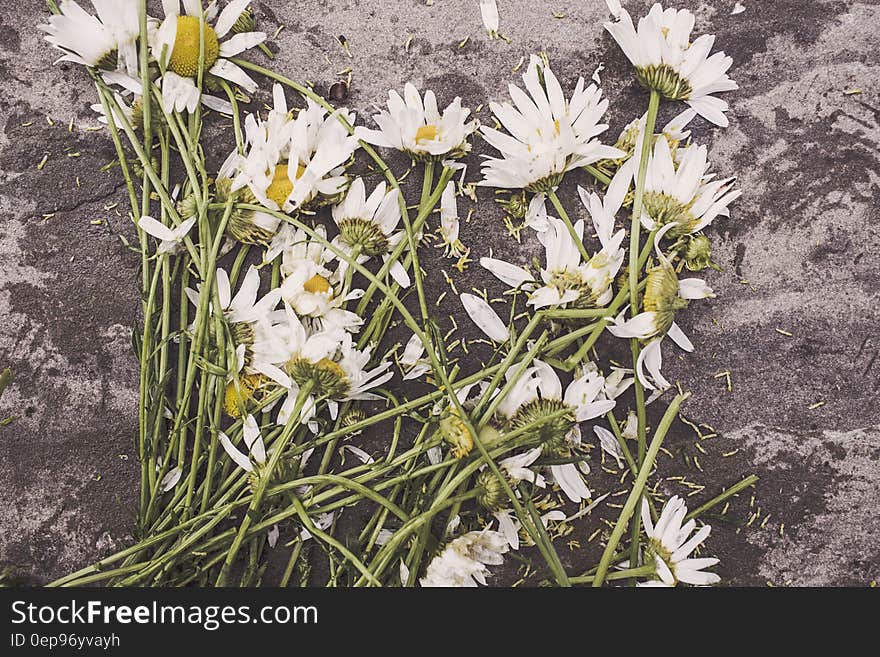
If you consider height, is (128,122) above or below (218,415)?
above

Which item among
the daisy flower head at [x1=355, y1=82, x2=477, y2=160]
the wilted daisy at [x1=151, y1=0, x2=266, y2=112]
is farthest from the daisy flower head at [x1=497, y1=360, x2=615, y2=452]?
the wilted daisy at [x1=151, y1=0, x2=266, y2=112]

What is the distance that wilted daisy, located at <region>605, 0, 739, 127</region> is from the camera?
65cm

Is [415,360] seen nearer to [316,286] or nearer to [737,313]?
[316,286]

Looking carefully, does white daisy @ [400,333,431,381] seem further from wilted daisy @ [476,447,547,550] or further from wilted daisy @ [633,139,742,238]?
wilted daisy @ [633,139,742,238]

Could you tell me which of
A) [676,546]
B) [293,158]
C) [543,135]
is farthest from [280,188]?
[676,546]

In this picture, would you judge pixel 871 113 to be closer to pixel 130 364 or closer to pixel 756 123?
pixel 756 123

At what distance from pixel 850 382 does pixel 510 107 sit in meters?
0.42

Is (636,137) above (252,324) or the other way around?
above

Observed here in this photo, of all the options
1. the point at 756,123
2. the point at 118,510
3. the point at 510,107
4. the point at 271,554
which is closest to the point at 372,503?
the point at 271,554

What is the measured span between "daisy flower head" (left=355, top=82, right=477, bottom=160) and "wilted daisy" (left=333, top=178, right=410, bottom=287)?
0.14ft

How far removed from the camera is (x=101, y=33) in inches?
24.9

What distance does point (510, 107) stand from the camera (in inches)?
25.8

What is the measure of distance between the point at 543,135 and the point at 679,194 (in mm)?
136

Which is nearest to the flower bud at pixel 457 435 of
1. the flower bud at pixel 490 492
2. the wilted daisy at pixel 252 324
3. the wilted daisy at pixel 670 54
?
the flower bud at pixel 490 492
